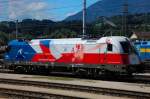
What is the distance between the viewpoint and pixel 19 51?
3922 centimetres

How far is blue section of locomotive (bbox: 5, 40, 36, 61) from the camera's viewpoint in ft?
126

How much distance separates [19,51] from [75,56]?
24.5 ft

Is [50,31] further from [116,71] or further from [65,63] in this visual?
[116,71]

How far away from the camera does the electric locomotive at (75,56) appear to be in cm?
3066

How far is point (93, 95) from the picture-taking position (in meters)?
21.2

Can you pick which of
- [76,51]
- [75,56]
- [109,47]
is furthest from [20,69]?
[109,47]

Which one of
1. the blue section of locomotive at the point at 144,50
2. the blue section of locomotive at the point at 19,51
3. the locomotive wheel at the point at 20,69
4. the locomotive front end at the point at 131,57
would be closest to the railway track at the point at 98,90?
the locomotive front end at the point at 131,57

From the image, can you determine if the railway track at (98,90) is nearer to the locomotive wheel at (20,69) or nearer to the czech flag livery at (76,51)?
the czech flag livery at (76,51)

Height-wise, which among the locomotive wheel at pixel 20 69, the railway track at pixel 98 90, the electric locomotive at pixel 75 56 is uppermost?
the electric locomotive at pixel 75 56

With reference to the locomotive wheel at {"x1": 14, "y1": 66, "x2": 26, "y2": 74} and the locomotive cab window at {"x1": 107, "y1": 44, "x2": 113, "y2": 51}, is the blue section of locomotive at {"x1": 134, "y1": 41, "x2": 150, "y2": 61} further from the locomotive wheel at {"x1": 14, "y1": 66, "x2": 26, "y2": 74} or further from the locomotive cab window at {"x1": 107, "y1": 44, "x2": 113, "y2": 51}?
the locomotive wheel at {"x1": 14, "y1": 66, "x2": 26, "y2": 74}

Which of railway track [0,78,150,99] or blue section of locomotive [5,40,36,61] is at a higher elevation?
blue section of locomotive [5,40,36,61]

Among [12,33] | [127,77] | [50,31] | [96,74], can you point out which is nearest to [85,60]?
[96,74]

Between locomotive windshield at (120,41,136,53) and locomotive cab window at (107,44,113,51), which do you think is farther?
locomotive cab window at (107,44,113,51)

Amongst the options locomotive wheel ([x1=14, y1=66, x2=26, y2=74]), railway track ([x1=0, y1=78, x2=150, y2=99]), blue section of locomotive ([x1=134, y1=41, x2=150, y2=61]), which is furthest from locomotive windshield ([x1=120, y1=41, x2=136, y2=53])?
locomotive wheel ([x1=14, y1=66, x2=26, y2=74])
